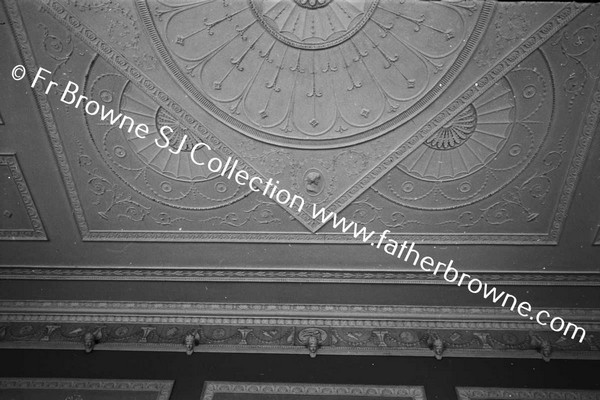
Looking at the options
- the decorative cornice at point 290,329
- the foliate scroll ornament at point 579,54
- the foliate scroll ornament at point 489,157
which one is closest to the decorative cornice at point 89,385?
the decorative cornice at point 290,329

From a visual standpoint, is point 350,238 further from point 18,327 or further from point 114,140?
point 18,327

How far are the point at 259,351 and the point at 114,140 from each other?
2.85 meters

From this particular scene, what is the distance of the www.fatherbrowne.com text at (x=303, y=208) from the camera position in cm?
429

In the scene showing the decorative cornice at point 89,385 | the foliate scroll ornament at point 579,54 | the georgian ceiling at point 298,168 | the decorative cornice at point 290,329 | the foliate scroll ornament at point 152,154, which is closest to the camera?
the foliate scroll ornament at point 579,54

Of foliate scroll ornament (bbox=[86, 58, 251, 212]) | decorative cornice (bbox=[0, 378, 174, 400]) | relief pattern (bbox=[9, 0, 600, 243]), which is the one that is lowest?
decorative cornice (bbox=[0, 378, 174, 400])

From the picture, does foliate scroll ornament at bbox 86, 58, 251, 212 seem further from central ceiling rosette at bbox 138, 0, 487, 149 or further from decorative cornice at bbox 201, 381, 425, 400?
decorative cornice at bbox 201, 381, 425, 400

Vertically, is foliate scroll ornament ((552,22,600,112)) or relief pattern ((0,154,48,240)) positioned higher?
foliate scroll ornament ((552,22,600,112))

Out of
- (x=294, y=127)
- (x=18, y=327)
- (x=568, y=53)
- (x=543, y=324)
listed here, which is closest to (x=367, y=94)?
(x=294, y=127)

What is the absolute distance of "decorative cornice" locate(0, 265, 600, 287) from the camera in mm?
5129

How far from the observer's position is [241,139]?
4547 millimetres

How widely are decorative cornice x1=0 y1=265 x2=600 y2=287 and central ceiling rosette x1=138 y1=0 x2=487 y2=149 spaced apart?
1628 mm

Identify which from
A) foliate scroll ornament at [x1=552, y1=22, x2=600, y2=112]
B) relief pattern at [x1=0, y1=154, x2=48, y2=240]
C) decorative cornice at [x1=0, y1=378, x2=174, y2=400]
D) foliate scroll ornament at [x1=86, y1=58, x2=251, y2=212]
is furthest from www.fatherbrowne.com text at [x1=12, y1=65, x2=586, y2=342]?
decorative cornice at [x1=0, y1=378, x2=174, y2=400]

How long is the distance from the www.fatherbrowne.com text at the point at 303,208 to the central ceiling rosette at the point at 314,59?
0.52 meters

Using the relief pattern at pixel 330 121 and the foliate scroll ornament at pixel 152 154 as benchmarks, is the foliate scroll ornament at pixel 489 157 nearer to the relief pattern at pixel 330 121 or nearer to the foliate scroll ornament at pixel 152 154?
the relief pattern at pixel 330 121
